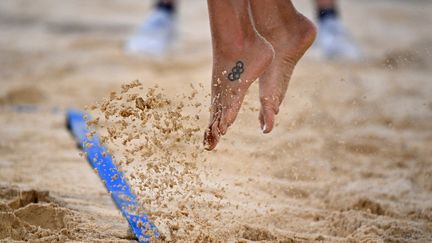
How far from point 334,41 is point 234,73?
2.80 meters

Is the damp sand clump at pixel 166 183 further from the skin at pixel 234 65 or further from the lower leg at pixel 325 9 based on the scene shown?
the lower leg at pixel 325 9

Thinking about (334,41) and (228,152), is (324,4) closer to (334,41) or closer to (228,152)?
(334,41)

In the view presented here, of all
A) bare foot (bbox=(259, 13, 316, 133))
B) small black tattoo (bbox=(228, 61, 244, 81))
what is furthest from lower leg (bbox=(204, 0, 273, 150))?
bare foot (bbox=(259, 13, 316, 133))

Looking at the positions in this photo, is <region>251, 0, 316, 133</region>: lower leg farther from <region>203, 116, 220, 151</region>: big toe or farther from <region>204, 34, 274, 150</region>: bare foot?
<region>203, 116, 220, 151</region>: big toe

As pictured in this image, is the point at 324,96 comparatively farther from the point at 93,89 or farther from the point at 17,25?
the point at 17,25

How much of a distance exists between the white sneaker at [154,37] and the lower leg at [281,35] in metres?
2.55

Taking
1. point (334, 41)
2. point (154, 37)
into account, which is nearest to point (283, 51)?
point (334, 41)

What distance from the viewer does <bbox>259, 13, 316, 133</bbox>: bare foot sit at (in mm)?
2031

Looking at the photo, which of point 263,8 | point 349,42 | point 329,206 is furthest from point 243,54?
point 349,42

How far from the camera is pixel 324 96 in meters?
3.67

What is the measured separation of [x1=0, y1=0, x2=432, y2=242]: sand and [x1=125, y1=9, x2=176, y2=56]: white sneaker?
12 cm

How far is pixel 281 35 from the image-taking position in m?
2.12

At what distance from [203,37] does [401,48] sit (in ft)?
4.99

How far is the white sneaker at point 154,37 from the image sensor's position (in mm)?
4633
